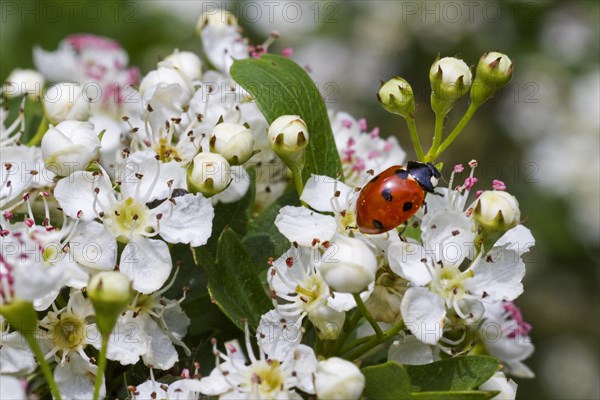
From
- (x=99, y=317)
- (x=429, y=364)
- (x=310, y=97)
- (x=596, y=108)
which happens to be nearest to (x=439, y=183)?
(x=310, y=97)

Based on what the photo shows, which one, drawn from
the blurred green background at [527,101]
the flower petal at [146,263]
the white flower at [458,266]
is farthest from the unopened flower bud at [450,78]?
the blurred green background at [527,101]

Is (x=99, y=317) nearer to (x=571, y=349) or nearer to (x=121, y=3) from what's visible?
(x=121, y=3)

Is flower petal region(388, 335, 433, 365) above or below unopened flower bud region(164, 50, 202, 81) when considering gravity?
below

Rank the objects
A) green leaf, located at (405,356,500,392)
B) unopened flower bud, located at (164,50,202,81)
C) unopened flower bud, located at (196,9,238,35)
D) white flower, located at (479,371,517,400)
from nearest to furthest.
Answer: green leaf, located at (405,356,500,392), white flower, located at (479,371,517,400), unopened flower bud, located at (164,50,202,81), unopened flower bud, located at (196,9,238,35)

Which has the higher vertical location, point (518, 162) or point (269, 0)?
point (269, 0)

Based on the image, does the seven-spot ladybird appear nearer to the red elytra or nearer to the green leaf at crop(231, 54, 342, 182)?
the red elytra

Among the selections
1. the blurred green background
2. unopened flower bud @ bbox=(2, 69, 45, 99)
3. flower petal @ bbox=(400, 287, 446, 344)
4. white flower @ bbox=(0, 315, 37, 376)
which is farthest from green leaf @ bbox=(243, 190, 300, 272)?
the blurred green background
